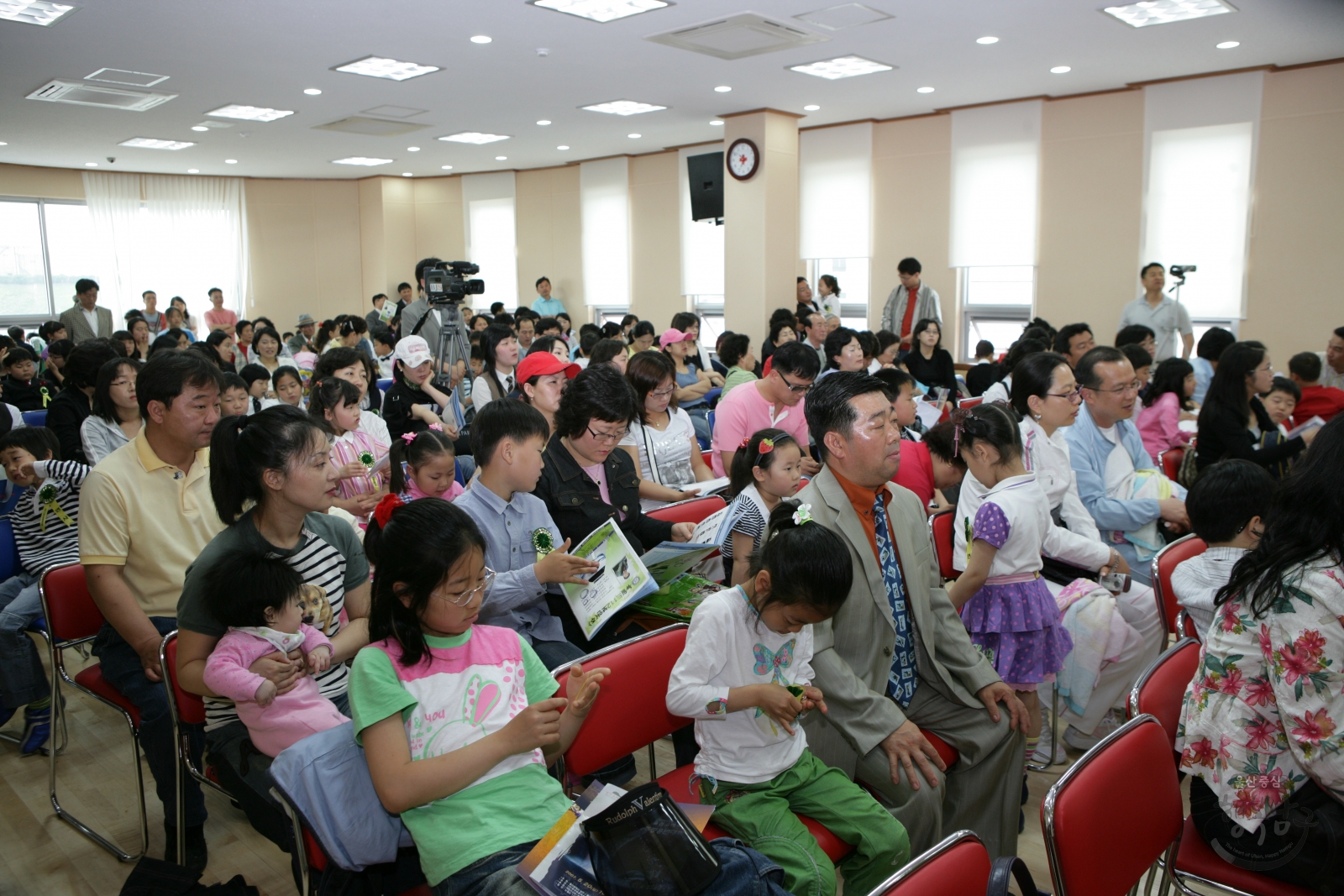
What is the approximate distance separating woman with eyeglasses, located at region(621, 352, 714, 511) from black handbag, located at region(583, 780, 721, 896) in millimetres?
Result: 2363

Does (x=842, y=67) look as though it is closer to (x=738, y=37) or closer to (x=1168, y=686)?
(x=738, y=37)

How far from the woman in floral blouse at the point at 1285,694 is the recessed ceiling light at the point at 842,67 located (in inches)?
269

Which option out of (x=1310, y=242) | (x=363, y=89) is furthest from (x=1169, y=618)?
(x=363, y=89)

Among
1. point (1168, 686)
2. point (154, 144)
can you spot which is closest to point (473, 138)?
point (154, 144)

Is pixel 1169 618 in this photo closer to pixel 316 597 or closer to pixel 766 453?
pixel 766 453

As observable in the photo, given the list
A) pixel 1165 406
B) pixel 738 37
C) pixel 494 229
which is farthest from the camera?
pixel 494 229

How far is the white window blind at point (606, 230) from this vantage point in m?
13.5

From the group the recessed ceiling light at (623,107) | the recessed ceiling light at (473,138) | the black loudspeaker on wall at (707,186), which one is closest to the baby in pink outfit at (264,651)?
the recessed ceiling light at (623,107)

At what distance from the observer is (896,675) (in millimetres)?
2385

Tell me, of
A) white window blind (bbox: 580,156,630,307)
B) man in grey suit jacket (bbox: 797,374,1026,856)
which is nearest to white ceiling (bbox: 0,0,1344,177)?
white window blind (bbox: 580,156,630,307)

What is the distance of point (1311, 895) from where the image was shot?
5.72ft

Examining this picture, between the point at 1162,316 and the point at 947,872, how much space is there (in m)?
8.21

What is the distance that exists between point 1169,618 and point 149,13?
691cm

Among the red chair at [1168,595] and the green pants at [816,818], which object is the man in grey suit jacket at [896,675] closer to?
the green pants at [816,818]
